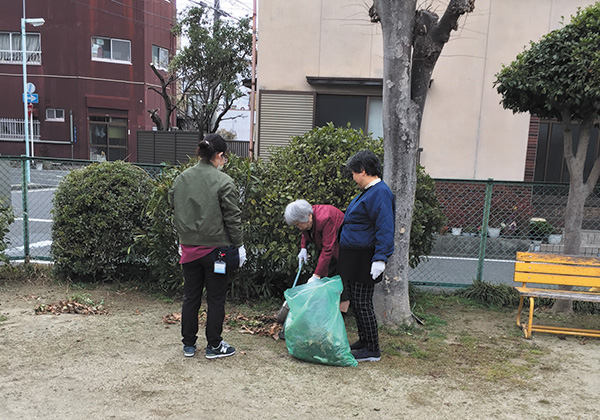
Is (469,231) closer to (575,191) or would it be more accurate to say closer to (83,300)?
(575,191)

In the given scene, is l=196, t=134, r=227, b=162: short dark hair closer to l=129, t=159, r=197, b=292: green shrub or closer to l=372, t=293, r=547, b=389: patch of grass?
l=129, t=159, r=197, b=292: green shrub

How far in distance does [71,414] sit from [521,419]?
9.39 feet

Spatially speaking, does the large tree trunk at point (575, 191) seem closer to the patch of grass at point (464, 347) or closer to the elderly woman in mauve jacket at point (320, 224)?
the patch of grass at point (464, 347)

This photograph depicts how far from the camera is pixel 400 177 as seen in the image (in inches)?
178

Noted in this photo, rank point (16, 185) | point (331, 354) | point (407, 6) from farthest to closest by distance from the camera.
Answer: point (16, 185)
point (407, 6)
point (331, 354)

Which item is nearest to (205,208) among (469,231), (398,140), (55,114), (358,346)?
(358,346)

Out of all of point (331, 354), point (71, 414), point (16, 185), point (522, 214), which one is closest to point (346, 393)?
point (331, 354)

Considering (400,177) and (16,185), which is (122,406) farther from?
(16,185)

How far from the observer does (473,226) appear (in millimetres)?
8117

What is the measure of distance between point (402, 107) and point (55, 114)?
2783cm

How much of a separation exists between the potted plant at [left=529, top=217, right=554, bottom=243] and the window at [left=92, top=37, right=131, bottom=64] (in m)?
26.1

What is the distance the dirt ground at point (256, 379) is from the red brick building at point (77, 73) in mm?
24675

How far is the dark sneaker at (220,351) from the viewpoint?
150 inches

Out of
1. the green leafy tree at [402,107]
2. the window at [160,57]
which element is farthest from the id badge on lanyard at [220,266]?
the window at [160,57]
